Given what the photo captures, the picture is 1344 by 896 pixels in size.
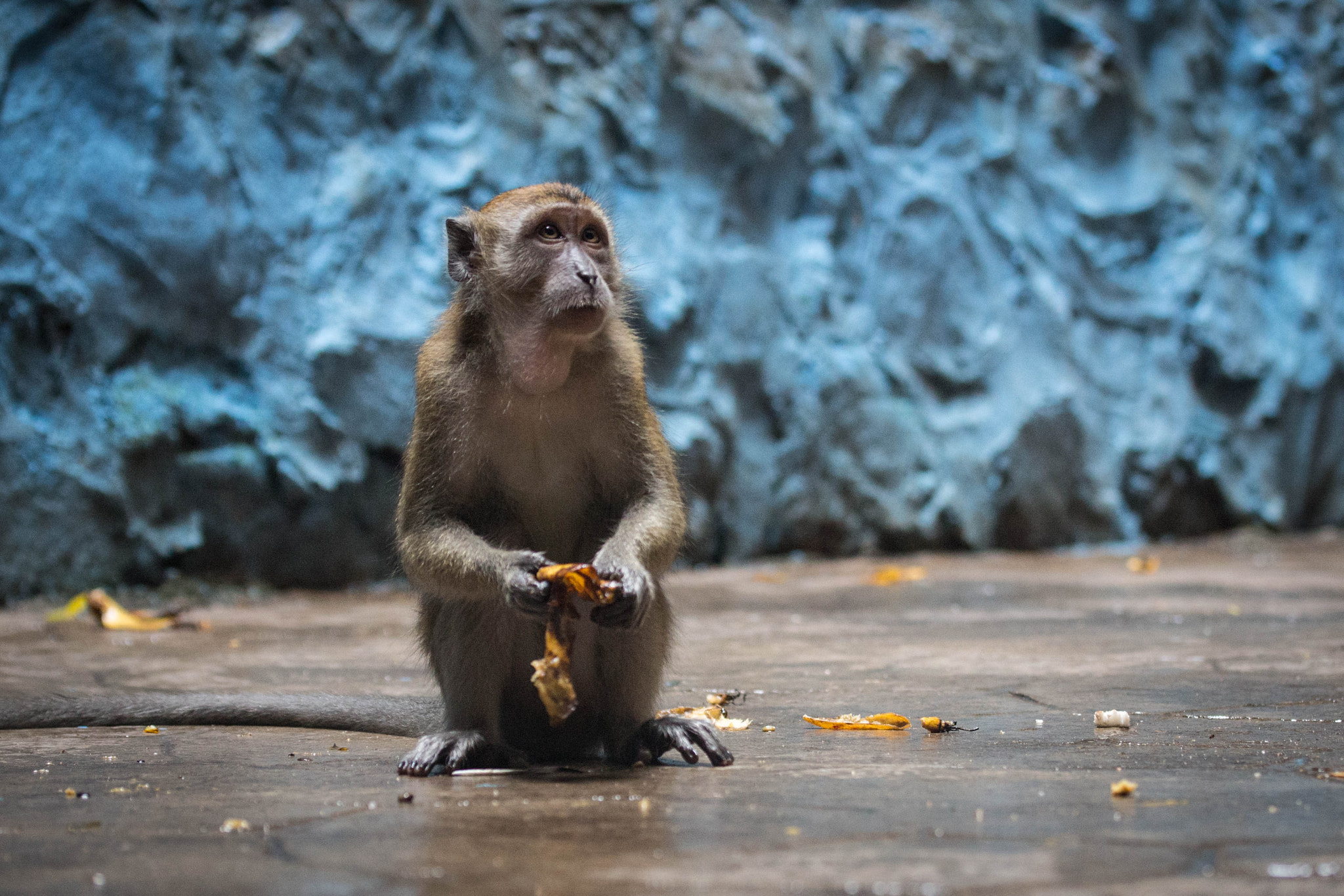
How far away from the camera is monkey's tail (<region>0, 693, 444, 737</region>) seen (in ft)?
12.3

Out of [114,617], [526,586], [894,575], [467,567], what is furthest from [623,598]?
[894,575]

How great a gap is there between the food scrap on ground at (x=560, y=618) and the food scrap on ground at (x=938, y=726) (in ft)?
3.21

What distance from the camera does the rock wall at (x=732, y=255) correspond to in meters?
7.40

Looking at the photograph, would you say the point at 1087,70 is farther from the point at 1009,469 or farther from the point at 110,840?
the point at 110,840

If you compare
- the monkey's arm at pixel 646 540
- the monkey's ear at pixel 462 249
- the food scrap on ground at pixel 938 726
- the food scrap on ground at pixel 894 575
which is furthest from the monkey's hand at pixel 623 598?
the food scrap on ground at pixel 894 575

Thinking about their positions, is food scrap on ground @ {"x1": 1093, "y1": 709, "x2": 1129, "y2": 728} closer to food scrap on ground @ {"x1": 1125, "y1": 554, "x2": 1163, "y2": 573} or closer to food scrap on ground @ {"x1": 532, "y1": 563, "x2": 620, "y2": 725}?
food scrap on ground @ {"x1": 532, "y1": 563, "x2": 620, "y2": 725}

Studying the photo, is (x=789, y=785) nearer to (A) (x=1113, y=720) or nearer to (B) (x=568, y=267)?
(A) (x=1113, y=720)

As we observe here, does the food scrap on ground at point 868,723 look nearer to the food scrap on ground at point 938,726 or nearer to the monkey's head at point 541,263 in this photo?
the food scrap on ground at point 938,726

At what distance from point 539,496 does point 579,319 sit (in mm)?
462

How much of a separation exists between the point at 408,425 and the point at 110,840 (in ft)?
19.5

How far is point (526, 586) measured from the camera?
9.71 ft

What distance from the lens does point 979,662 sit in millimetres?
4738

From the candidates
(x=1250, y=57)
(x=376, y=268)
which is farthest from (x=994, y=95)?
(x=376, y=268)

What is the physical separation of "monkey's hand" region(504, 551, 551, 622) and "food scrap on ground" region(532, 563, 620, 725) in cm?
2
